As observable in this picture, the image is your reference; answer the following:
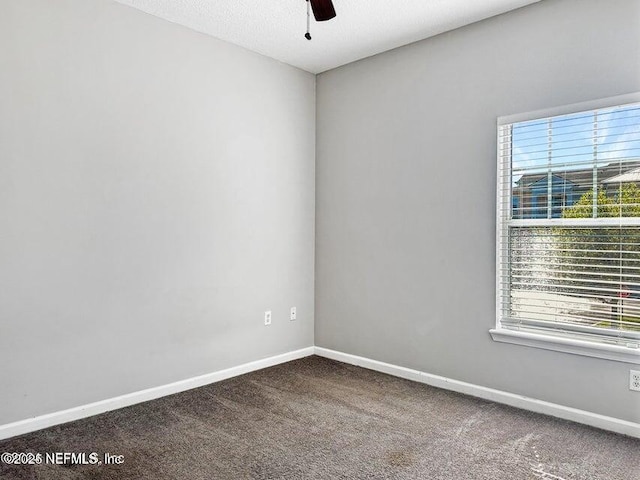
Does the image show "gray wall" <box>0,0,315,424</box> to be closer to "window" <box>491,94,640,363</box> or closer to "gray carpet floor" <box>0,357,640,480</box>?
"gray carpet floor" <box>0,357,640,480</box>

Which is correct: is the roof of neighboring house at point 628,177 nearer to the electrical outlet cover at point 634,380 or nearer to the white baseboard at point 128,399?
the electrical outlet cover at point 634,380

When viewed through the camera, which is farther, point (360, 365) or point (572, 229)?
point (360, 365)

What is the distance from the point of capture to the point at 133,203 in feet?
9.85

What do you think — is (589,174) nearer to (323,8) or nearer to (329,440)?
(323,8)

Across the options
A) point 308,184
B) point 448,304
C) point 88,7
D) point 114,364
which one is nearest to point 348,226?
point 308,184

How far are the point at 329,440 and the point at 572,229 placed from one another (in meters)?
1.97

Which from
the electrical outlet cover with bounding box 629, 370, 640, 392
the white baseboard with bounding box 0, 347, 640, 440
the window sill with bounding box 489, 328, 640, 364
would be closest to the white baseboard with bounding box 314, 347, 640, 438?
the white baseboard with bounding box 0, 347, 640, 440

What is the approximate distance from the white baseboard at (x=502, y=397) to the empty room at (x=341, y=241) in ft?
0.04

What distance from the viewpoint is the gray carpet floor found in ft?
7.18

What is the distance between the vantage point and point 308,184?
424 centimetres

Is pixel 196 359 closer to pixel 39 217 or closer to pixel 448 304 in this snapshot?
pixel 39 217

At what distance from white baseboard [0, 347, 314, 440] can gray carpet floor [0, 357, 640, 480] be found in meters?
0.06

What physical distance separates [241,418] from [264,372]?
0.90 metres

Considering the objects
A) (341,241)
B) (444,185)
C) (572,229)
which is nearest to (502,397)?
(572,229)
